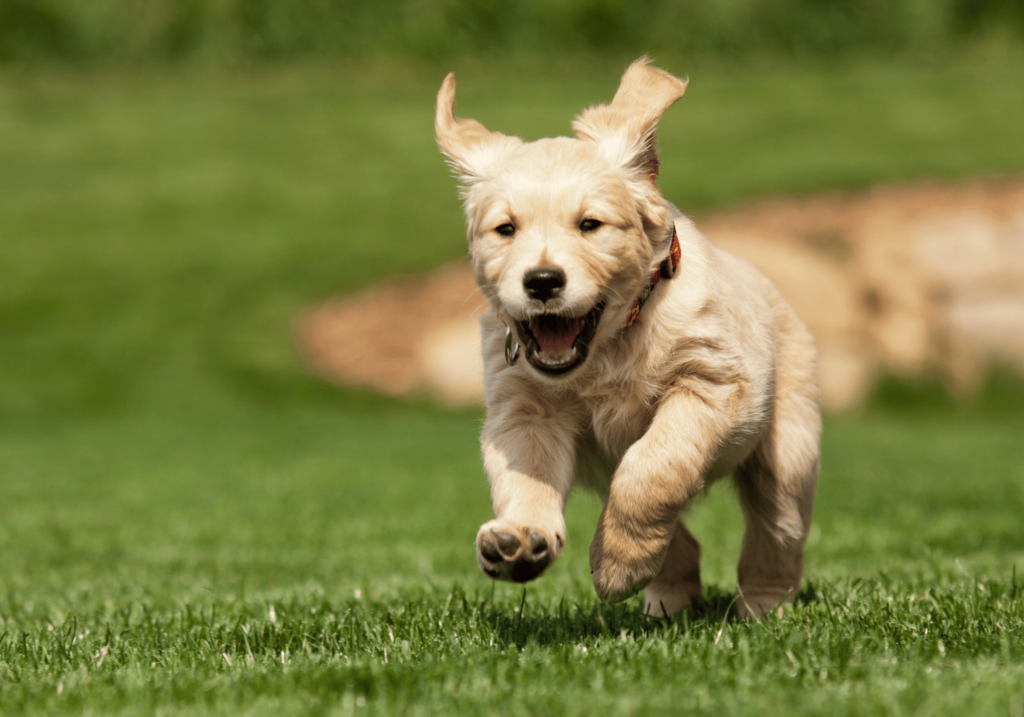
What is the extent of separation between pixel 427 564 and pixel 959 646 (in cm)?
363

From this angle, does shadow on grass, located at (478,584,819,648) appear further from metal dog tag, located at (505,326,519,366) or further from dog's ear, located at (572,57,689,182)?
dog's ear, located at (572,57,689,182)

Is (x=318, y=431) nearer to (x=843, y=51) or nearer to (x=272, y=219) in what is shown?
(x=272, y=219)

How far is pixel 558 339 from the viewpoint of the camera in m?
3.22

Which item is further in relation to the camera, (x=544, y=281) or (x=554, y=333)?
(x=554, y=333)

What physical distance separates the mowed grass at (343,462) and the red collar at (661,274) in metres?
1.00

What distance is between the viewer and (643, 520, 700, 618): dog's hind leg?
4125 millimetres

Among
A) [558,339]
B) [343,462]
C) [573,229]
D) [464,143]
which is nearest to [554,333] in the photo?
[558,339]

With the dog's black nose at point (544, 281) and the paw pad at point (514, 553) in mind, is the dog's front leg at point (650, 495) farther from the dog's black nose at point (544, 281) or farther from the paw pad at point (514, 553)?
the dog's black nose at point (544, 281)

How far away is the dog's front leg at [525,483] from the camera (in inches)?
117

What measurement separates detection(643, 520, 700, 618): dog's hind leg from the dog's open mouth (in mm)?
1223

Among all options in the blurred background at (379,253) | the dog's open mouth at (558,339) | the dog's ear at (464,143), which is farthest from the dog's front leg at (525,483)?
the blurred background at (379,253)

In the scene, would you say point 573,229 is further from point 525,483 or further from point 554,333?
point 525,483

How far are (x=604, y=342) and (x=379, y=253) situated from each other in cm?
1461

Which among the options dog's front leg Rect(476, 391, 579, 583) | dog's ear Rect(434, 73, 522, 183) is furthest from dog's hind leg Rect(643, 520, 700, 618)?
dog's ear Rect(434, 73, 522, 183)
